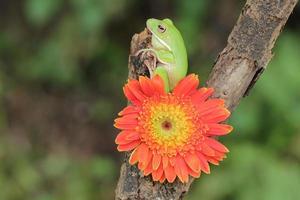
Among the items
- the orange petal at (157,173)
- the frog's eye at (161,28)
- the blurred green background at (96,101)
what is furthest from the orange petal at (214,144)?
the blurred green background at (96,101)

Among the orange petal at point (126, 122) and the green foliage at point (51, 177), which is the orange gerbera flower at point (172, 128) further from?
the green foliage at point (51, 177)

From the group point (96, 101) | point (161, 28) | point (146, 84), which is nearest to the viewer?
point (146, 84)

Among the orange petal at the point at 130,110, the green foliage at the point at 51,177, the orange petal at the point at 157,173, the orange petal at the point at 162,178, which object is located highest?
the orange petal at the point at 130,110

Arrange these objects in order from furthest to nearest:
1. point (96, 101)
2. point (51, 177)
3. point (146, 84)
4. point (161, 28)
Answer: point (96, 101)
point (51, 177)
point (161, 28)
point (146, 84)

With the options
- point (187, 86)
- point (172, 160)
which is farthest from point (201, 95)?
point (172, 160)

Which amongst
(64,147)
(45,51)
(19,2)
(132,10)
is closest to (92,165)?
(64,147)

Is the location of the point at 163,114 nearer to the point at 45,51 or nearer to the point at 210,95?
the point at 210,95

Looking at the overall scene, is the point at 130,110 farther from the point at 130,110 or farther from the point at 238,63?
the point at 238,63
